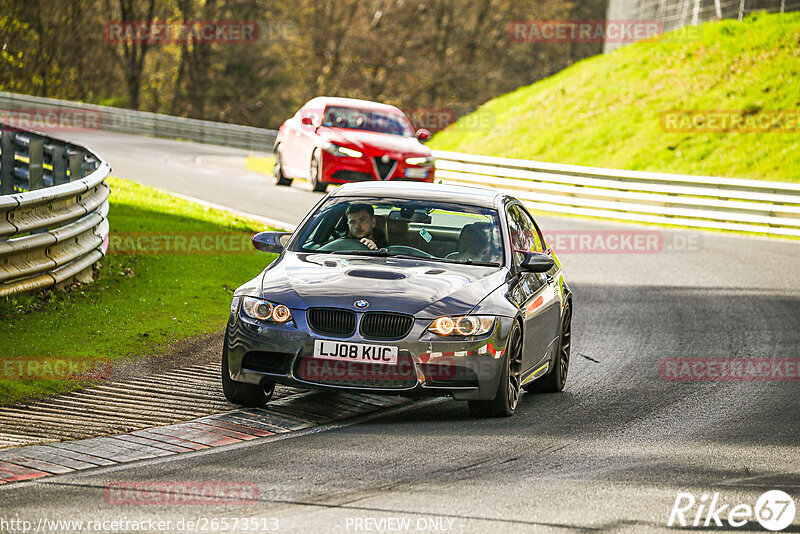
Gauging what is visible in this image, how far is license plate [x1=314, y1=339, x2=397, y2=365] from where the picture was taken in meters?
7.67

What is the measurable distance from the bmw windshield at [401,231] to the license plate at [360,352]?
1328 mm

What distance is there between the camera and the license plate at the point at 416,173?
2352 cm

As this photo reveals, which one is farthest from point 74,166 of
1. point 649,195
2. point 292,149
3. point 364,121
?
point 649,195

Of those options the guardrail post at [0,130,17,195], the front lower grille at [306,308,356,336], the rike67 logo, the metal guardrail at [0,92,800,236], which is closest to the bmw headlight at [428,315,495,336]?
the front lower grille at [306,308,356,336]

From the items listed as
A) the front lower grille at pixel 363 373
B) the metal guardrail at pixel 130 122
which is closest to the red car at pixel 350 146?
the front lower grille at pixel 363 373

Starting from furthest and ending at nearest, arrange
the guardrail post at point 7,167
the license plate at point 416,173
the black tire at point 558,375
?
the license plate at point 416,173, the guardrail post at point 7,167, the black tire at point 558,375

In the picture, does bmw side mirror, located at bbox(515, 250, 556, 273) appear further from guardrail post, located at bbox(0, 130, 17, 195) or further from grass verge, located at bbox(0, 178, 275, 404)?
guardrail post, located at bbox(0, 130, 17, 195)

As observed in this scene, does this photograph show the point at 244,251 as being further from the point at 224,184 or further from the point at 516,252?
the point at 224,184

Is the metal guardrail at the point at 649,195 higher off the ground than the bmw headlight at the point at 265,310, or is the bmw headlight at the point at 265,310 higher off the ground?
the bmw headlight at the point at 265,310

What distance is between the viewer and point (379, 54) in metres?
57.5

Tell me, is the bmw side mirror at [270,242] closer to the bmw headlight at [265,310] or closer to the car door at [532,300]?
the bmw headlight at [265,310]

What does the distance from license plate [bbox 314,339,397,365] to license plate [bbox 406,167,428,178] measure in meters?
16.0

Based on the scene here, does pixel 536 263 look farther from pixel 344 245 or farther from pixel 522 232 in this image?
pixel 344 245

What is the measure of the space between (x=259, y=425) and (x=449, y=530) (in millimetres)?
2552
